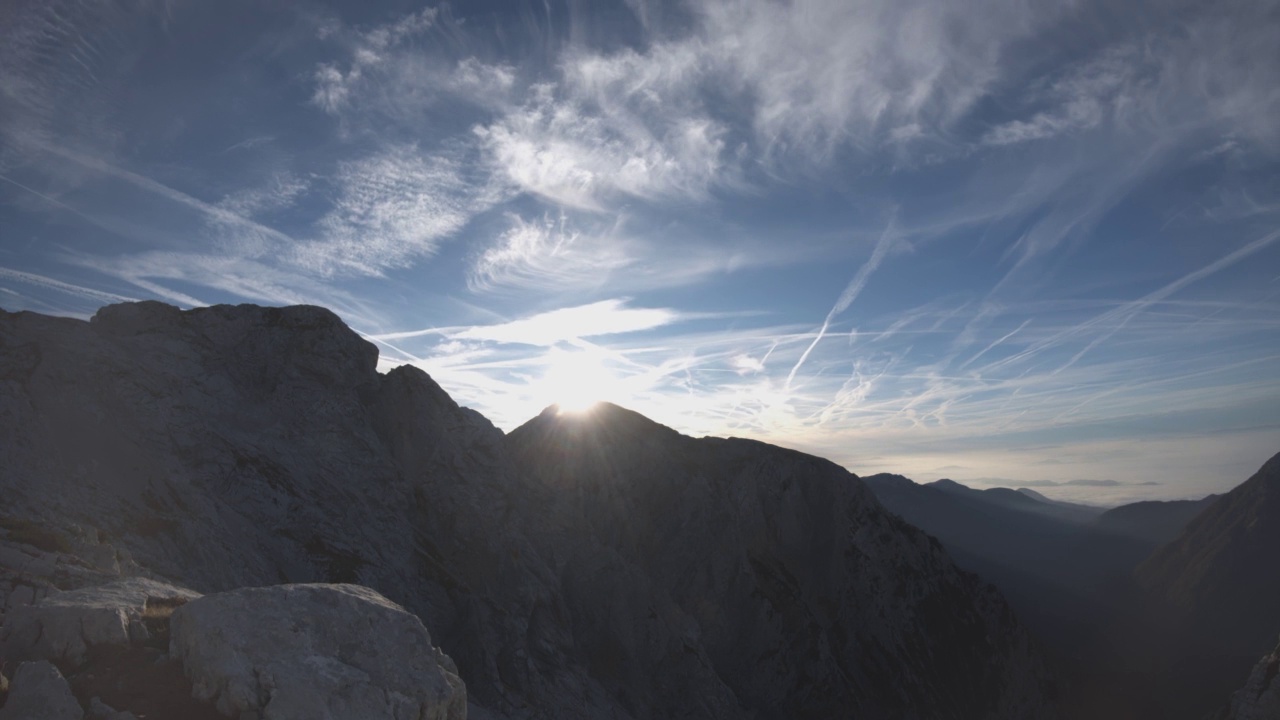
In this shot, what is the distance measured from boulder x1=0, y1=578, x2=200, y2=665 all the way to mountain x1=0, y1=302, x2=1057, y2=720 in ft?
7.16

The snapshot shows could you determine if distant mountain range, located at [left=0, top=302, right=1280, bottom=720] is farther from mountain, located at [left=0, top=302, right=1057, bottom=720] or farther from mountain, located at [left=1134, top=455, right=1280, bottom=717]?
mountain, located at [left=1134, top=455, right=1280, bottom=717]

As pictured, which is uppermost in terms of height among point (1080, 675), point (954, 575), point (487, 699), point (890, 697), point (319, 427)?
point (319, 427)

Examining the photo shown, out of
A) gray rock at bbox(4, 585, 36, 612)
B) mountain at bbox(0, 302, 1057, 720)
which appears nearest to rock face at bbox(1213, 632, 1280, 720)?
mountain at bbox(0, 302, 1057, 720)

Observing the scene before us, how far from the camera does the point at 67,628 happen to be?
434 inches

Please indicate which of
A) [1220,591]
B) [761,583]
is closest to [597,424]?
[761,583]

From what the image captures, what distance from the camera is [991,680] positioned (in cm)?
7606

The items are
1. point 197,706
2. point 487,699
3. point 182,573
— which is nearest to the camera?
point 197,706

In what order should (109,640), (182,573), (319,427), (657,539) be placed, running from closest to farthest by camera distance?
(109,640) < (182,573) < (319,427) < (657,539)

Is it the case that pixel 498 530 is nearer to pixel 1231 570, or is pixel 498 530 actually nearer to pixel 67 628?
pixel 67 628

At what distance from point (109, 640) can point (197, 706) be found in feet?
8.11

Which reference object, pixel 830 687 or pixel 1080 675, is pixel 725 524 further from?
pixel 1080 675

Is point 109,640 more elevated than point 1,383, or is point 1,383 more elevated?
point 1,383

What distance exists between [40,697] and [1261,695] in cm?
7208

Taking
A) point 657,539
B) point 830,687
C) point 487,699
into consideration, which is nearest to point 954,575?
point 830,687
